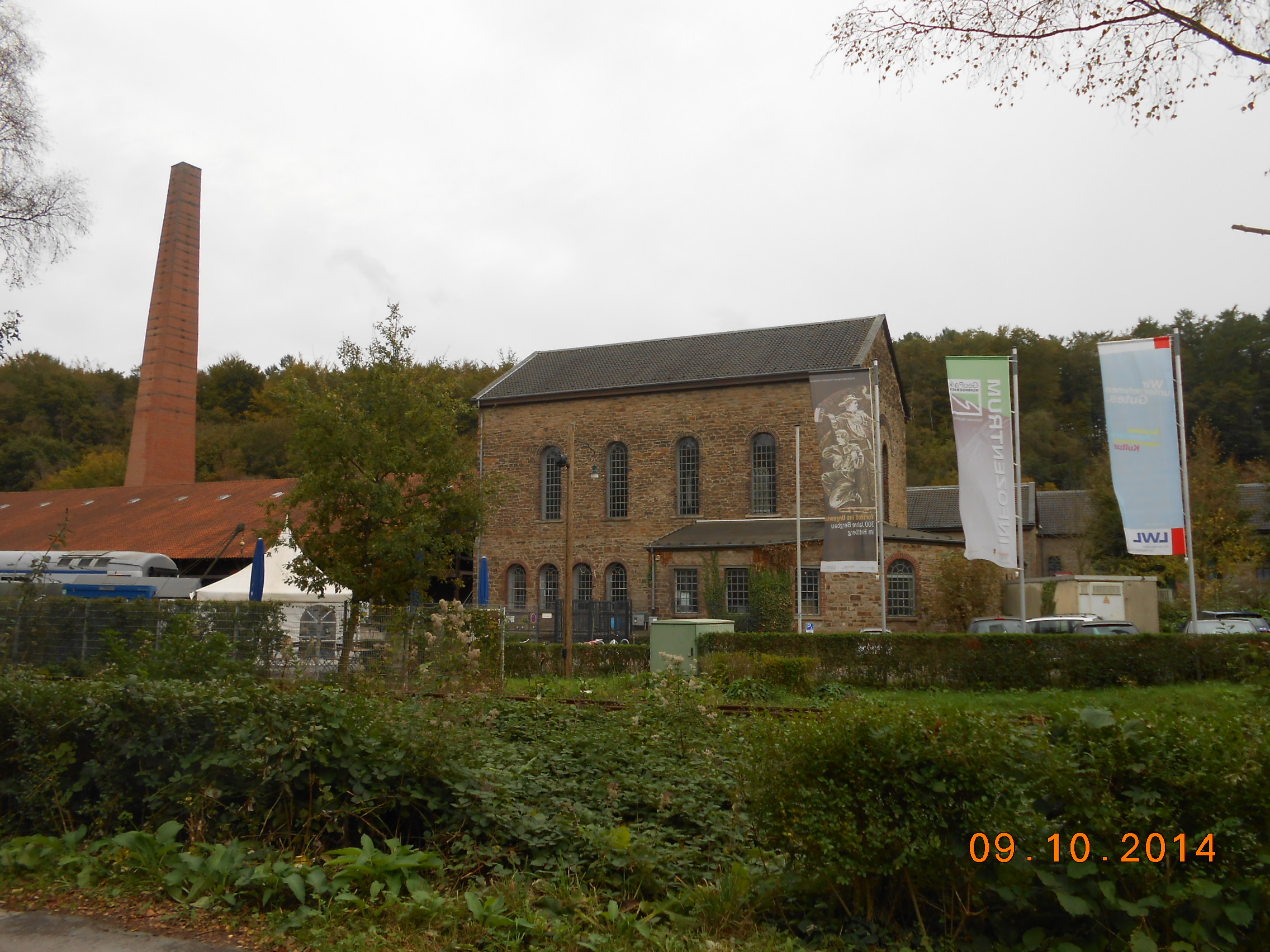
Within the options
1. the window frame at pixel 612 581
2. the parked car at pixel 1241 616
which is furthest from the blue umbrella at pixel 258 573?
the parked car at pixel 1241 616

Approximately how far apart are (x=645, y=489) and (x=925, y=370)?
4452 cm

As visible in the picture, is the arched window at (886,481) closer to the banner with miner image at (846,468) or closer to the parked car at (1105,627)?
the banner with miner image at (846,468)

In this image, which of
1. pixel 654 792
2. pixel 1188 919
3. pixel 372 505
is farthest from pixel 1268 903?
pixel 372 505

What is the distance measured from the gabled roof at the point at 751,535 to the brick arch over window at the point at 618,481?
275 cm

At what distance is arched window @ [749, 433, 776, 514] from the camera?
121 feet

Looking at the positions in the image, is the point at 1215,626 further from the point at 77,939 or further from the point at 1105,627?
the point at 77,939

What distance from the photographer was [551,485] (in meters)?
40.6

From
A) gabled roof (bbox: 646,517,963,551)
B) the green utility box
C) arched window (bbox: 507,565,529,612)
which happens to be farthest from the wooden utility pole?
arched window (bbox: 507,565,529,612)

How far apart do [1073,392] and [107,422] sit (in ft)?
265

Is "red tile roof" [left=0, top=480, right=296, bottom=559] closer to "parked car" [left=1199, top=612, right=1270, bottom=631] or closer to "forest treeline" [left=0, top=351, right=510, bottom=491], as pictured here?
"forest treeline" [left=0, top=351, right=510, bottom=491]

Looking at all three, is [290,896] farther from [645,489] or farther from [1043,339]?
[1043,339]

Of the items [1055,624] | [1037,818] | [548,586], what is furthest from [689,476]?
[1037,818]

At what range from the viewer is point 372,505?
64.1ft

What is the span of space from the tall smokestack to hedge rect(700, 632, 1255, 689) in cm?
3670
